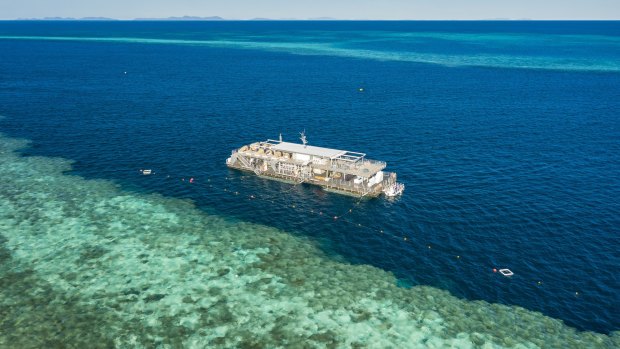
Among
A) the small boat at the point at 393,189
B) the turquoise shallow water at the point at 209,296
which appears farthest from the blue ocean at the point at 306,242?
the small boat at the point at 393,189

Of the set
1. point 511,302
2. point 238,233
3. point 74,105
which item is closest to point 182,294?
point 238,233

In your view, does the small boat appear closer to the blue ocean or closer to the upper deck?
the blue ocean

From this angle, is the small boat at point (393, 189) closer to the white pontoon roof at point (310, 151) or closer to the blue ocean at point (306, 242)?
the blue ocean at point (306, 242)

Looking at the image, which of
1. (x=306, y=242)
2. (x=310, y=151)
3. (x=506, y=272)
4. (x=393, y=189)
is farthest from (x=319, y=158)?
(x=506, y=272)

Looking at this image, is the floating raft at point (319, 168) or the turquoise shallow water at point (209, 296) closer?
the turquoise shallow water at point (209, 296)

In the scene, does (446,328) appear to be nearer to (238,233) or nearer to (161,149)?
(238,233)

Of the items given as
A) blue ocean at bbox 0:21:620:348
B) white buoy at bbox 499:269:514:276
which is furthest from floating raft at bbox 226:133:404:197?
white buoy at bbox 499:269:514:276
